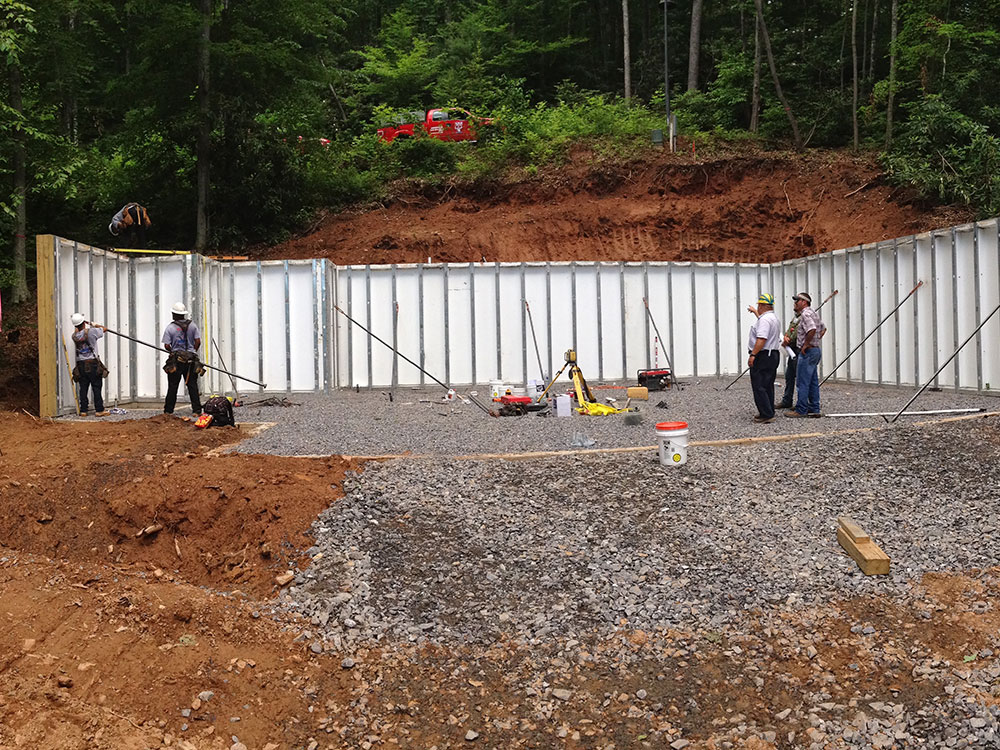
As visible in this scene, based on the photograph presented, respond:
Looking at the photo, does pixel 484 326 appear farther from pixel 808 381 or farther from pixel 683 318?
pixel 808 381

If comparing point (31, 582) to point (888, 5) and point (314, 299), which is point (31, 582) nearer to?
point (314, 299)

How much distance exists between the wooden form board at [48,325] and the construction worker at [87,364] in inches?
10.9

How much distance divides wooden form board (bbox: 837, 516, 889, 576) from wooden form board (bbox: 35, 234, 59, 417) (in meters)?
10.3

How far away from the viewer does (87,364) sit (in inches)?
437

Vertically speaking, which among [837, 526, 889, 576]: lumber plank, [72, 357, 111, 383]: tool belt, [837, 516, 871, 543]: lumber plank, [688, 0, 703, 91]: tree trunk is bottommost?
[837, 526, 889, 576]: lumber plank

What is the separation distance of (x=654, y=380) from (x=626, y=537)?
8628mm

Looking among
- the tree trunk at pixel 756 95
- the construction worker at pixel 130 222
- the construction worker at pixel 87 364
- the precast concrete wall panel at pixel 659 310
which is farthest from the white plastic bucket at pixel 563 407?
the tree trunk at pixel 756 95

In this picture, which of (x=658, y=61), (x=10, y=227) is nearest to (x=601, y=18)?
(x=658, y=61)

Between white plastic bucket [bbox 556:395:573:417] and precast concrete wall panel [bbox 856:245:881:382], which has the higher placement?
precast concrete wall panel [bbox 856:245:881:382]

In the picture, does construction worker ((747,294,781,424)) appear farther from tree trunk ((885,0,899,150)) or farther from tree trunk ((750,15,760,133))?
tree trunk ((750,15,760,133))

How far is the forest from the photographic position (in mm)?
17141

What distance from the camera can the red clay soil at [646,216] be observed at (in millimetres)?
19297

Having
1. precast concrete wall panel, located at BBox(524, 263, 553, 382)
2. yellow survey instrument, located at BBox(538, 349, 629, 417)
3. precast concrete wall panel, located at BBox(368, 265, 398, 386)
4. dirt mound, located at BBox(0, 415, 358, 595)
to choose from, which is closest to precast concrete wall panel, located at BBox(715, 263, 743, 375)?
precast concrete wall panel, located at BBox(524, 263, 553, 382)

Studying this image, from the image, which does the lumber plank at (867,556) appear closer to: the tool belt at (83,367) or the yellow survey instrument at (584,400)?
the yellow survey instrument at (584,400)
